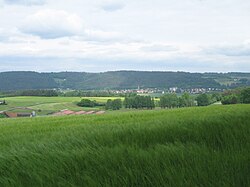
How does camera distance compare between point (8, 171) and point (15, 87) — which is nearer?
point (8, 171)

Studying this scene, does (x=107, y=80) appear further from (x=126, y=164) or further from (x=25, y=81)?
(x=126, y=164)

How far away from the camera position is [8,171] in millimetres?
2412

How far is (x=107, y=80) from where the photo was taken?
465ft

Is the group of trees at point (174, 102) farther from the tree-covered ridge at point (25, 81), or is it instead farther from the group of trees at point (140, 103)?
the tree-covered ridge at point (25, 81)

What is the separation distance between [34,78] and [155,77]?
43.5 m

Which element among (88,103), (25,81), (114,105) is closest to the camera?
(114,105)

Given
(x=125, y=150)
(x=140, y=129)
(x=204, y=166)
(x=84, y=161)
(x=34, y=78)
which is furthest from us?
(x=34, y=78)

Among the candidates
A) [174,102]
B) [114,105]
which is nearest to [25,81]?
[114,105]

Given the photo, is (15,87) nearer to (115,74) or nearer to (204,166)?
(115,74)

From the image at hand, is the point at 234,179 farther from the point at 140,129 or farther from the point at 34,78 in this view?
the point at 34,78

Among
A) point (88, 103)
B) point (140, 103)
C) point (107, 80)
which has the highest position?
point (107, 80)

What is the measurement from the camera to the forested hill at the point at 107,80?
11194 centimetres

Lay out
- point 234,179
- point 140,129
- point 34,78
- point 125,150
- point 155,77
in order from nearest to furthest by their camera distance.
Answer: point 234,179
point 125,150
point 140,129
point 155,77
point 34,78

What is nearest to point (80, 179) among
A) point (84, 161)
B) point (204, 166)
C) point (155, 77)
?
point (84, 161)
